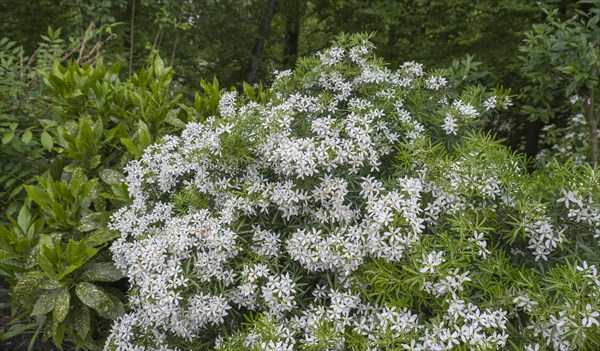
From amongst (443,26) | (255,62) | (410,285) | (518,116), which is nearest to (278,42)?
(255,62)

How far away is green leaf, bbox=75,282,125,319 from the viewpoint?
284cm

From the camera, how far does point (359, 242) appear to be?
6.97 ft

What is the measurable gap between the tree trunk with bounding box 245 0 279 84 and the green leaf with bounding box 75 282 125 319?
5.51 m

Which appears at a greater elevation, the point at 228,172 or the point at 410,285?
the point at 228,172

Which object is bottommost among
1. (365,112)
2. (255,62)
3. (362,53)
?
(255,62)

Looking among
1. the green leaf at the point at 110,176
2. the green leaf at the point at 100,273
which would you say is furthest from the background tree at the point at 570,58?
the green leaf at the point at 100,273

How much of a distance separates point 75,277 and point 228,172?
1.32m

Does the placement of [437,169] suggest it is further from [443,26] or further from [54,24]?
[54,24]

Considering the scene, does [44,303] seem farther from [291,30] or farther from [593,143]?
[291,30]

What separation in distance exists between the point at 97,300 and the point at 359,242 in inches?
67.4

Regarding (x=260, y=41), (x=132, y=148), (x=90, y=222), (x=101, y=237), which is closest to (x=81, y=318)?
(x=101, y=237)

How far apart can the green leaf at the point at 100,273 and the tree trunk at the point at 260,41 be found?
5346mm

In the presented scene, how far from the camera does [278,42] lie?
8.83m

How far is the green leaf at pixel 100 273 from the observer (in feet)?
9.72
